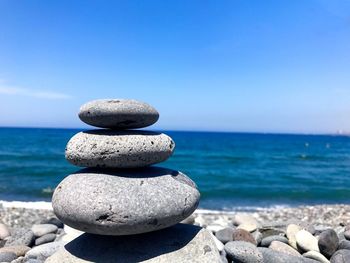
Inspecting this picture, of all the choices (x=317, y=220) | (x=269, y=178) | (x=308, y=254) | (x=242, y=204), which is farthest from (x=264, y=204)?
(x=308, y=254)

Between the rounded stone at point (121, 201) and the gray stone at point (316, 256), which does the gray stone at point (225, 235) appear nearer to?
the gray stone at point (316, 256)

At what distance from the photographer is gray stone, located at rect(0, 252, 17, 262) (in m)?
5.32

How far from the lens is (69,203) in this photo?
3639 mm

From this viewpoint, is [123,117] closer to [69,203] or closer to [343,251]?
[69,203]

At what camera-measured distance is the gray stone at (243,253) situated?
4.61 metres

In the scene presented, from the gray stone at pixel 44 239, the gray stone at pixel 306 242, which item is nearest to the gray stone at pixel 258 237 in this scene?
the gray stone at pixel 306 242

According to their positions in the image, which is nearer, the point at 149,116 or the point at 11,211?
the point at 149,116

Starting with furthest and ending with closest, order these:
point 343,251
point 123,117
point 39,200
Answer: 1. point 39,200
2. point 343,251
3. point 123,117

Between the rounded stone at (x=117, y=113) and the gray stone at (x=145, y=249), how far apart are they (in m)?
1.39

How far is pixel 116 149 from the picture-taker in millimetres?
3771

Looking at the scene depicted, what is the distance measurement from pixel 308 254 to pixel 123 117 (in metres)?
3.62

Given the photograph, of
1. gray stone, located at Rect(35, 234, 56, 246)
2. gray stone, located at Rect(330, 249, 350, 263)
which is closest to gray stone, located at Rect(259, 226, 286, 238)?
gray stone, located at Rect(330, 249, 350, 263)

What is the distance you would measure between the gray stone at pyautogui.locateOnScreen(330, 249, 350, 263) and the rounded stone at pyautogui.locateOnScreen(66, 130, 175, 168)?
124 inches

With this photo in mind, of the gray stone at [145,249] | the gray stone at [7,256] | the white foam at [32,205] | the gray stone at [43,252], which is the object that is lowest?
the white foam at [32,205]
